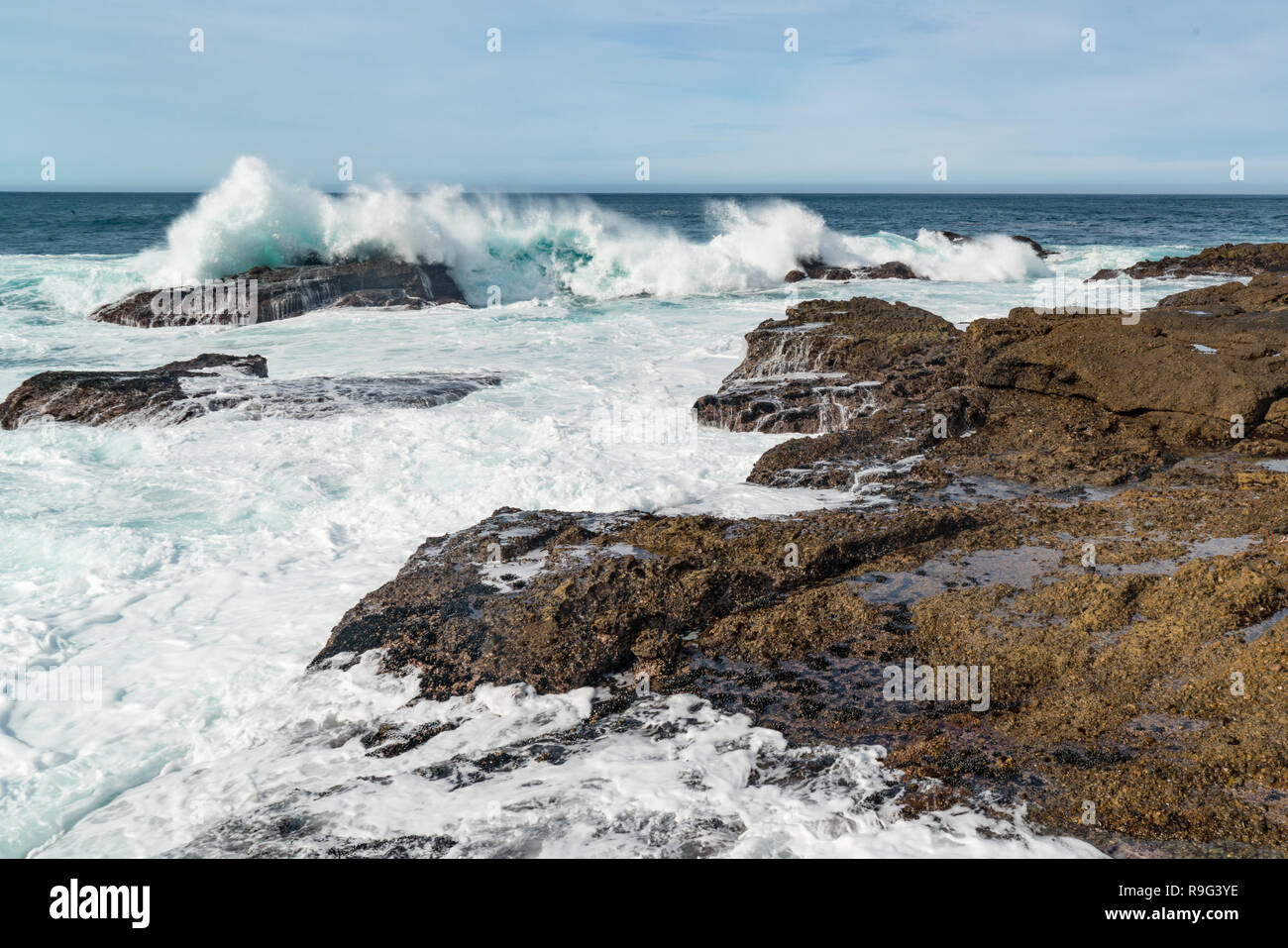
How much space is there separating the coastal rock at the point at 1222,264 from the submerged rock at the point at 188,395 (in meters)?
20.3

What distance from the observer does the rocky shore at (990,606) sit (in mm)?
3090

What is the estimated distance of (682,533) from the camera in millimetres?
5062

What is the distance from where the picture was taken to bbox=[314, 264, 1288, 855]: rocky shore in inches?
122

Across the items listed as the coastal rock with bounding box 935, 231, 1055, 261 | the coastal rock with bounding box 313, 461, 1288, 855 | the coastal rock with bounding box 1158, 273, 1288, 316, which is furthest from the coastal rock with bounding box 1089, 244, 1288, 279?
the coastal rock with bounding box 313, 461, 1288, 855

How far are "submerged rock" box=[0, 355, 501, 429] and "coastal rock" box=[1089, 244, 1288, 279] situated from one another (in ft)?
66.5

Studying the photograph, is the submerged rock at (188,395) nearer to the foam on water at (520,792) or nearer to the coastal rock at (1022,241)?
the foam on water at (520,792)

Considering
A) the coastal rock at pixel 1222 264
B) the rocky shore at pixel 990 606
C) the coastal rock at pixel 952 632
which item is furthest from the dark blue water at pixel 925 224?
the coastal rock at pixel 952 632

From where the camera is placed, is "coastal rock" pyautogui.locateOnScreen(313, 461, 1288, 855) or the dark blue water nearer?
"coastal rock" pyautogui.locateOnScreen(313, 461, 1288, 855)

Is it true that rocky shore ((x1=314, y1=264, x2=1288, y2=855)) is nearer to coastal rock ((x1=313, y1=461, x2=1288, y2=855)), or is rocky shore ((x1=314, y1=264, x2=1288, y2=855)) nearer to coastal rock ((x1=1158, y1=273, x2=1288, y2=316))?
coastal rock ((x1=313, y1=461, x2=1288, y2=855))

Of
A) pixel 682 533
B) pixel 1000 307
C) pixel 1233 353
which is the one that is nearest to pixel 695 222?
pixel 1000 307

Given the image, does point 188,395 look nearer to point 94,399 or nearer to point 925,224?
point 94,399

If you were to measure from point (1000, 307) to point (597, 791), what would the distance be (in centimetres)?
1671

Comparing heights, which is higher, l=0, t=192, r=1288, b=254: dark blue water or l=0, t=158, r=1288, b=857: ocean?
l=0, t=192, r=1288, b=254: dark blue water

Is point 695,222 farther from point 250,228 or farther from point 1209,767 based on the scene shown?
point 1209,767
